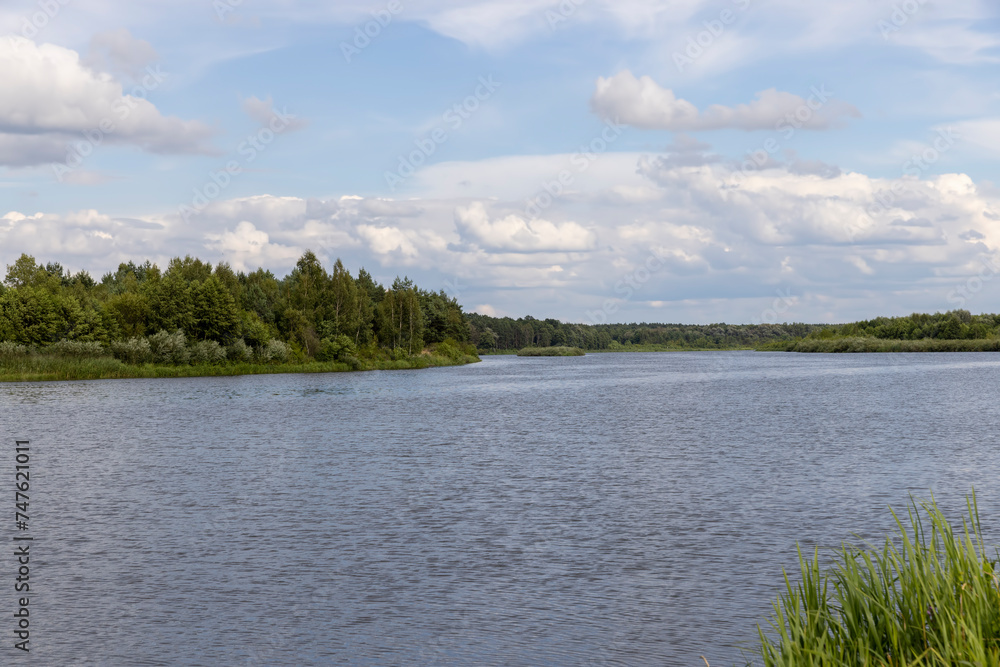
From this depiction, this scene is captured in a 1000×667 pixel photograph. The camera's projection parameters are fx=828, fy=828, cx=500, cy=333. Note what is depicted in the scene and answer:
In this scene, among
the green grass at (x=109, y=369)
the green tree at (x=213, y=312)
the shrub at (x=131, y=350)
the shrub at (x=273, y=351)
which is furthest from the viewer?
the shrub at (x=273, y=351)

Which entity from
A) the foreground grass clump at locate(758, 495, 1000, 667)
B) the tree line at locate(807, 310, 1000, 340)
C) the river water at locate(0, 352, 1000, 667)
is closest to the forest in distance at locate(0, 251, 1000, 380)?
the river water at locate(0, 352, 1000, 667)

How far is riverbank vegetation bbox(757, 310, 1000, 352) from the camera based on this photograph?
170 metres

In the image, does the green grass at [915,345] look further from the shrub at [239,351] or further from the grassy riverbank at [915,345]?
the shrub at [239,351]

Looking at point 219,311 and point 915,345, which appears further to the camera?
point 915,345

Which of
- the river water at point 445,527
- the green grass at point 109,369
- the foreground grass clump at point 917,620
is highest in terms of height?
the green grass at point 109,369

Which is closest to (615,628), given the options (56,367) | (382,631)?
(382,631)

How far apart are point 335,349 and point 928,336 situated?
438ft

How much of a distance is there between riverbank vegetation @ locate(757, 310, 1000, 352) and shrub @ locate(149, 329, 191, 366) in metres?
139

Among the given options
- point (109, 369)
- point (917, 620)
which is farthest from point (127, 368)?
point (917, 620)

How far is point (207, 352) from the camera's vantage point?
93125 mm

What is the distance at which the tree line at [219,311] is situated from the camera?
85375 millimetres

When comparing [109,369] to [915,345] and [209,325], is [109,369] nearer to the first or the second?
[209,325]

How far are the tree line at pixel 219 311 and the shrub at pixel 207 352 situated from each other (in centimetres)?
195

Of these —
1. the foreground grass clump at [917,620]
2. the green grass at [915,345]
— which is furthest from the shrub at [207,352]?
the green grass at [915,345]
